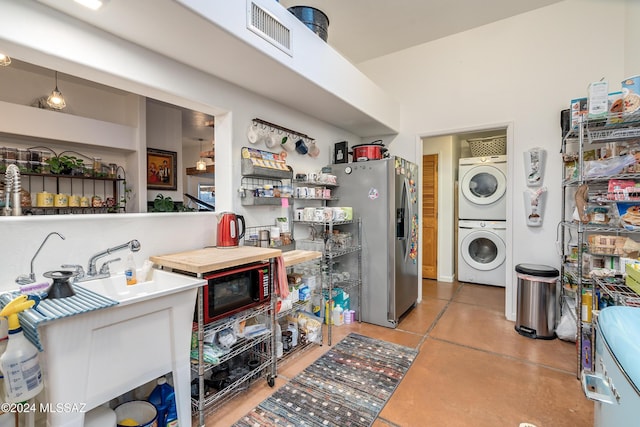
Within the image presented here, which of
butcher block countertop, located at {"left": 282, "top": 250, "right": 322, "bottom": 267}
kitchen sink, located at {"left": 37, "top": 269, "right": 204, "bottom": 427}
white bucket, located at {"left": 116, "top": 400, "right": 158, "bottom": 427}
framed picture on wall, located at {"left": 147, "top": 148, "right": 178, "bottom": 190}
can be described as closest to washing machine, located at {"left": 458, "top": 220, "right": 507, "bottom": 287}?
butcher block countertop, located at {"left": 282, "top": 250, "right": 322, "bottom": 267}

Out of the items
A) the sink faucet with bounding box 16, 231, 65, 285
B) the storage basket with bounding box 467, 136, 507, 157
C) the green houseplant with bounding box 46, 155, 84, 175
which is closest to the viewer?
the sink faucet with bounding box 16, 231, 65, 285

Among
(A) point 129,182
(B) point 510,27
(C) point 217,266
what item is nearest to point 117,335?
(C) point 217,266

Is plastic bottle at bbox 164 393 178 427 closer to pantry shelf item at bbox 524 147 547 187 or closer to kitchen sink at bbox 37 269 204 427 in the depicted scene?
kitchen sink at bbox 37 269 204 427

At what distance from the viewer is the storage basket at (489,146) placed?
15.1 feet

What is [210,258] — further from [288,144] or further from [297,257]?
[288,144]

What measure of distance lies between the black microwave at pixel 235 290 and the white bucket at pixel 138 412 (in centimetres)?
56

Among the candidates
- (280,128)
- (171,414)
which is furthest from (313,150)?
(171,414)

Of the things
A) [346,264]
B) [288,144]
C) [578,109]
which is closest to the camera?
[578,109]

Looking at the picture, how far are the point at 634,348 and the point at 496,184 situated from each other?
14.0 ft

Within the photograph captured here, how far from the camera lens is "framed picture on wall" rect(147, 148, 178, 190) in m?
4.48

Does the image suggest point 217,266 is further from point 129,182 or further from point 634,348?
point 129,182

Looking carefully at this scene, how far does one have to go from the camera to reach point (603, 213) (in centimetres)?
238

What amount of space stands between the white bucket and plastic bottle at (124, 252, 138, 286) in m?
0.65

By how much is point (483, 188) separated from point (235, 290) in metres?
4.23
